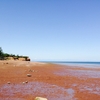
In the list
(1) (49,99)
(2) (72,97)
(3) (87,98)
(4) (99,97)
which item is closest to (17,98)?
(1) (49,99)

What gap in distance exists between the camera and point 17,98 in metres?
10.6

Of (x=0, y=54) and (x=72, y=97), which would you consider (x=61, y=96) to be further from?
(x=0, y=54)

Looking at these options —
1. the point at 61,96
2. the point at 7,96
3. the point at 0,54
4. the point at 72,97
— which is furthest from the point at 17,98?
the point at 0,54

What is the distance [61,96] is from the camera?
37.1 ft

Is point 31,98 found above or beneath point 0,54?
beneath

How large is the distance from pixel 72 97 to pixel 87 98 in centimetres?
102

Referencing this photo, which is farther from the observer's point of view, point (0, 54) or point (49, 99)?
point (0, 54)

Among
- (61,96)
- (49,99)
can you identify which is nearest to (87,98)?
(61,96)

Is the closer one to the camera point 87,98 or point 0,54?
point 87,98

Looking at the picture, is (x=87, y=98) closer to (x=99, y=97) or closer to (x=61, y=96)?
(x=99, y=97)

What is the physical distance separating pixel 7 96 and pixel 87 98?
546cm

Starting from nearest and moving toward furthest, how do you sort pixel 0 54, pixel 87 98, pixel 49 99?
1. pixel 49 99
2. pixel 87 98
3. pixel 0 54

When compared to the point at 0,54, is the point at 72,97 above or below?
below

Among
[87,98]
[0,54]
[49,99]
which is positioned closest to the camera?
[49,99]
